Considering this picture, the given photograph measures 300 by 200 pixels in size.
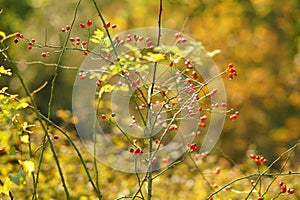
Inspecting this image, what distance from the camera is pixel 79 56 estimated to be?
9.11 meters

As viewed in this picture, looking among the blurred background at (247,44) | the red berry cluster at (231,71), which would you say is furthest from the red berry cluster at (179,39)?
the blurred background at (247,44)

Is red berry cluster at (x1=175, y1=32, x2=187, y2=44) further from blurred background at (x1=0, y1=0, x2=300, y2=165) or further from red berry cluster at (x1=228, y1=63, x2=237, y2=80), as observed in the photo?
blurred background at (x1=0, y1=0, x2=300, y2=165)

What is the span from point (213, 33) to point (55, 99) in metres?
2.53

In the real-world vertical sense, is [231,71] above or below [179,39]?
below

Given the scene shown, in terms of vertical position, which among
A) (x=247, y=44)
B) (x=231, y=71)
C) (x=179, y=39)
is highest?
(x=247, y=44)

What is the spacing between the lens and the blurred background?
9984 mm

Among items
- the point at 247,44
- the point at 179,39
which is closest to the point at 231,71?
the point at 179,39

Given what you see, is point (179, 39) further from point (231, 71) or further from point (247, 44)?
point (247, 44)

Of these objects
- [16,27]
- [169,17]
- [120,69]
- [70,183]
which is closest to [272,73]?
[169,17]

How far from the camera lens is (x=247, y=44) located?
33.7ft

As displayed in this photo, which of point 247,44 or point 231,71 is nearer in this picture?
point 231,71

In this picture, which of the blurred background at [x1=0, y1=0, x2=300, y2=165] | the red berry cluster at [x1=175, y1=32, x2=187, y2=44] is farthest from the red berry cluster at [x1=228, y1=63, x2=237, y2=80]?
the blurred background at [x1=0, y1=0, x2=300, y2=165]

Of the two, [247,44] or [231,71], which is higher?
[247,44]

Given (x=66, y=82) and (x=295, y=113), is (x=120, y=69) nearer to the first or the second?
(x=66, y=82)
